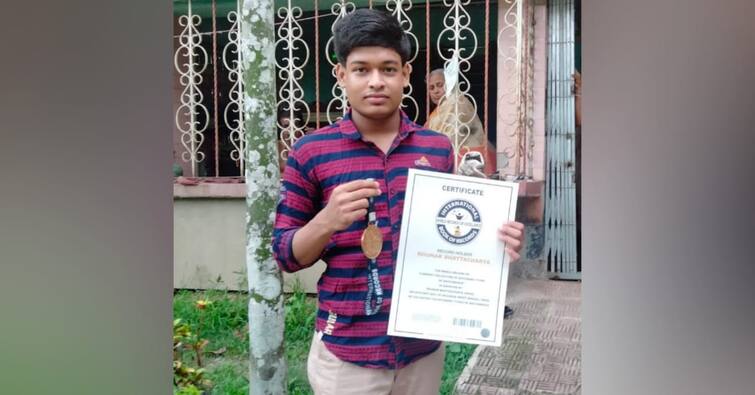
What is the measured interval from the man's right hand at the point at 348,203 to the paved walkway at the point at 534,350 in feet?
5.46

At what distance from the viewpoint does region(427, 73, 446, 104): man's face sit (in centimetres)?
359

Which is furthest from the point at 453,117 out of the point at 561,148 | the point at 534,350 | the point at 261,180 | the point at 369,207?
the point at 369,207

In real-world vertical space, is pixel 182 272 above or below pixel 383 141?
below

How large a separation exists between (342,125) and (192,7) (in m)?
2.98

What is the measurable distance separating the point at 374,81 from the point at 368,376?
1.90 feet

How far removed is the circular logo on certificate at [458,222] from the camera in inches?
48.3

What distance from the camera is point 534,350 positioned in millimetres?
3113

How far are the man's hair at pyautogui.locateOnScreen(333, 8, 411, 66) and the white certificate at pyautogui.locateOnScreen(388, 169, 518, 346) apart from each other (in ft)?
0.87

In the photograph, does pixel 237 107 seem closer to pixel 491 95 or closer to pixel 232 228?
pixel 232 228

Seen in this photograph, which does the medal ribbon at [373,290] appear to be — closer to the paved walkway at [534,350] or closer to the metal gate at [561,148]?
the paved walkway at [534,350]

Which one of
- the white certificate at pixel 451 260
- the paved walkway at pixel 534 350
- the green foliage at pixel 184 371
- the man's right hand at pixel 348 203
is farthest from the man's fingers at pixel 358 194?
the paved walkway at pixel 534 350
